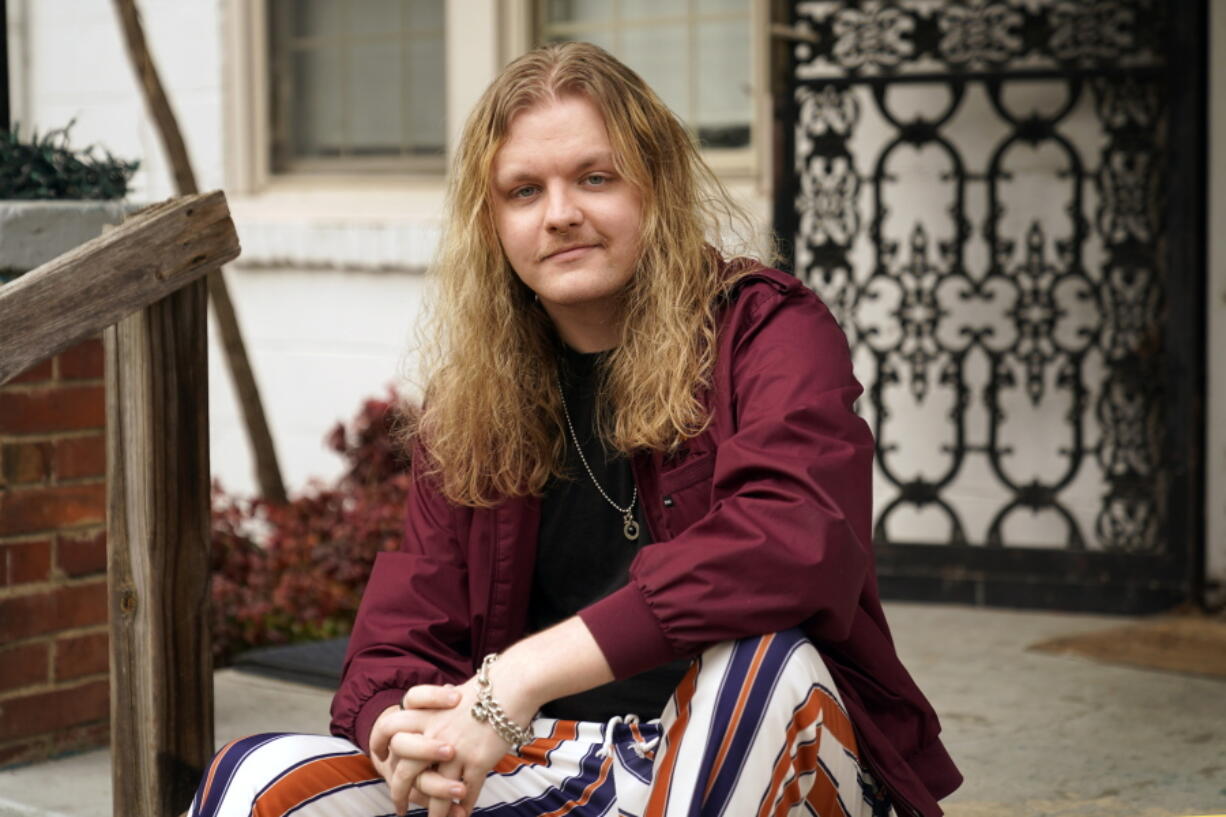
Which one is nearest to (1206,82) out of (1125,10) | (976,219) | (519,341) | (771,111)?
(1125,10)

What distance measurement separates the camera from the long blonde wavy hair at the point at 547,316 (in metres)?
2.44

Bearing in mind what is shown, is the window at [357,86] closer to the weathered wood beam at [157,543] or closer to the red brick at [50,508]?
the red brick at [50,508]

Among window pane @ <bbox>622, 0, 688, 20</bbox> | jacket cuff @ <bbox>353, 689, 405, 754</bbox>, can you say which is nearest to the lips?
jacket cuff @ <bbox>353, 689, 405, 754</bbox>

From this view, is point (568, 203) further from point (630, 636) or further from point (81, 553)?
point (81, 553)

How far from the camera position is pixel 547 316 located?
8.89ft

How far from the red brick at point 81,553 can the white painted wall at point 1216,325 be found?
3143 mm

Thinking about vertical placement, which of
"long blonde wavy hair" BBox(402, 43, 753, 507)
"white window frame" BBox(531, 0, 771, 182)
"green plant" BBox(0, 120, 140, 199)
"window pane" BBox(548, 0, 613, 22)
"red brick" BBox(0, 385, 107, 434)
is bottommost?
"red brick" BBox(0, 385, 107, 434)

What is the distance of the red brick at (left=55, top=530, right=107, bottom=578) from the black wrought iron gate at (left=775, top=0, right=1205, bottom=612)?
2474 mm

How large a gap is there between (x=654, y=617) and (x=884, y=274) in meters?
3.18

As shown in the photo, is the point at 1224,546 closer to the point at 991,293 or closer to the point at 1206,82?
the point at 991,293

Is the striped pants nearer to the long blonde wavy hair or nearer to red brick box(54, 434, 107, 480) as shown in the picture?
the long blonde wavy hair

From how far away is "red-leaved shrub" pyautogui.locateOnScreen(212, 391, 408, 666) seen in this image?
4.95 m

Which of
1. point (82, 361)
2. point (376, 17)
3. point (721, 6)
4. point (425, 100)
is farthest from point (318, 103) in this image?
point (82, 361)

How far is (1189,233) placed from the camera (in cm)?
475
